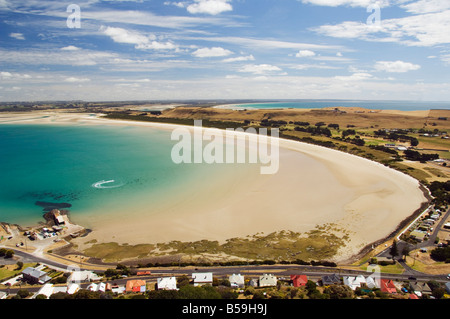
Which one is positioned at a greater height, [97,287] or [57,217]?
[57,217]

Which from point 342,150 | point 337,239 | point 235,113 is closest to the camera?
point 337,239

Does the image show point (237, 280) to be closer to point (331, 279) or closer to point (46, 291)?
point (331, 279)

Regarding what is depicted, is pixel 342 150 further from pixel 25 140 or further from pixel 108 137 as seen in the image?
pixel 25 140

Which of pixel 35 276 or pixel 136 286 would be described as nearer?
pixel 136 286

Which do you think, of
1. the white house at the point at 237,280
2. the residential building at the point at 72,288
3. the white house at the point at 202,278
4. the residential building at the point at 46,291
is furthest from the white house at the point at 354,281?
the residential building at the point at 46,291

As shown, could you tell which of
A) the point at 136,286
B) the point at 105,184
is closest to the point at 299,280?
the point at 136,286

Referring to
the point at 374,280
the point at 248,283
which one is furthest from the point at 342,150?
the point at 248,283
